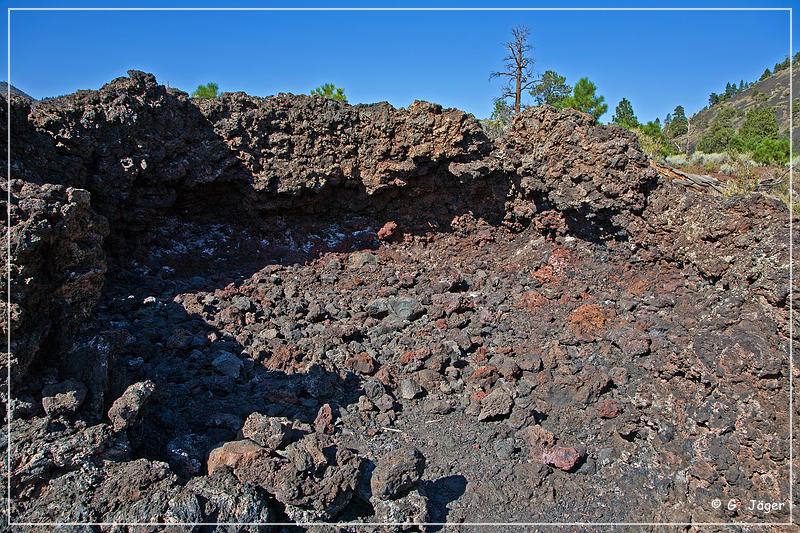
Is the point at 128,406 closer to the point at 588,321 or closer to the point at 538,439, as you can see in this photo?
the point at 538,439

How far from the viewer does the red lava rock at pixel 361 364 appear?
4.74 m

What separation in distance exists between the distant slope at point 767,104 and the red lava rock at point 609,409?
26695 millimetres

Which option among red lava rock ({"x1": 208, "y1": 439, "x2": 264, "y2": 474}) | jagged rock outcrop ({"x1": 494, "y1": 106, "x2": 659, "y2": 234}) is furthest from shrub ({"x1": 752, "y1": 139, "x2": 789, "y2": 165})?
red lava rock ({"x1": 208, "y1": 439, "x2": 264, "y2": 474})

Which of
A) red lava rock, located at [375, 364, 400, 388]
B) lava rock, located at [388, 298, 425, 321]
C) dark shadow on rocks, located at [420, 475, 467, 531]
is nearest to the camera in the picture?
dark shadow on rocks, located at [420, 475, 467, 531]

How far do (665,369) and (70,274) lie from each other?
14.5ft

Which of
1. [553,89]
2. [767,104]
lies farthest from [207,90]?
[767,104]

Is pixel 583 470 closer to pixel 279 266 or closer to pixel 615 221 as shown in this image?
pixel 615 221

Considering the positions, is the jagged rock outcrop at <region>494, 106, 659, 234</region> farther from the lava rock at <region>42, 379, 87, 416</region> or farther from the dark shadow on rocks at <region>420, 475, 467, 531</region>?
the lava rock at <region>42, 379, 87, 416</region>

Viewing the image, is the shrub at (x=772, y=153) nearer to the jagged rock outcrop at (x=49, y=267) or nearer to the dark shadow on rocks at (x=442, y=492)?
the dark shadow on rocks at (x=442, y=492)

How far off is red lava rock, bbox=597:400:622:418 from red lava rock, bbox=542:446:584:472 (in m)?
0.48

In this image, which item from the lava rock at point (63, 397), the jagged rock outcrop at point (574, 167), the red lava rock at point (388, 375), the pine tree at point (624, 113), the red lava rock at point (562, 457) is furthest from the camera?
the pine tree at point (624, 113)

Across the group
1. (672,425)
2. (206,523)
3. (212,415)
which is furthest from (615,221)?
(206,523)

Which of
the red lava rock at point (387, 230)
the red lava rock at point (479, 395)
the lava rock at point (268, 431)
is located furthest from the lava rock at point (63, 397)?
the red lava rock at point (387, 230)

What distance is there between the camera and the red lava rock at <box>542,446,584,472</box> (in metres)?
3.66
